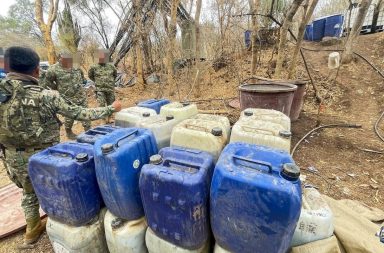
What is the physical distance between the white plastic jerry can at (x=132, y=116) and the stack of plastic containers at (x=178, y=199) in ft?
2.43

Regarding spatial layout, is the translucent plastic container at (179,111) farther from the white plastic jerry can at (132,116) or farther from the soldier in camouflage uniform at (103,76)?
the soldier in camouflage uniform at (103,76)

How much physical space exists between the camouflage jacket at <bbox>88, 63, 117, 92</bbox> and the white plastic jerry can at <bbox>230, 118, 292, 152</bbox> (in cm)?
372

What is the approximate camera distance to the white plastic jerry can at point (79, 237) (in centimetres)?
149

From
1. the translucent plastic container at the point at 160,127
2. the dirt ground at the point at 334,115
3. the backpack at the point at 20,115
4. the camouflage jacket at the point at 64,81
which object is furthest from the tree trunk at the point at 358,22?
the backpack at the point at 20,115

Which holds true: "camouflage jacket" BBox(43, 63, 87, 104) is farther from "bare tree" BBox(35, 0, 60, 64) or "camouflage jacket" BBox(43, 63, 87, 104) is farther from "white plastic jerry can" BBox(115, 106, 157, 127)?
"bare tree" BBox(35, 0, 60, 64)

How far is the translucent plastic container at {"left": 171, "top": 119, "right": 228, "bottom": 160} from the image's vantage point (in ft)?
5.00

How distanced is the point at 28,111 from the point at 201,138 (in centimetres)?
134

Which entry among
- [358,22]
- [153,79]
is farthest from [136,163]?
[153,79]

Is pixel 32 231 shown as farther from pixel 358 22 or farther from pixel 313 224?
pixel 358 22

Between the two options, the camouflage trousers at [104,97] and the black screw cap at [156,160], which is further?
the camouflage trousers at [104,97]

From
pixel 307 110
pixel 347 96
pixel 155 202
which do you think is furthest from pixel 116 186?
pixel 347 96

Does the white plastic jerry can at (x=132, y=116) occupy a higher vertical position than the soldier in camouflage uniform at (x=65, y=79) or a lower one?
lower

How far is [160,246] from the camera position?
1.33 meters

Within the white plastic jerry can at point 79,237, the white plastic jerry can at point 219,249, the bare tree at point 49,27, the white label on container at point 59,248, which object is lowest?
the white label on container at point 59,248
